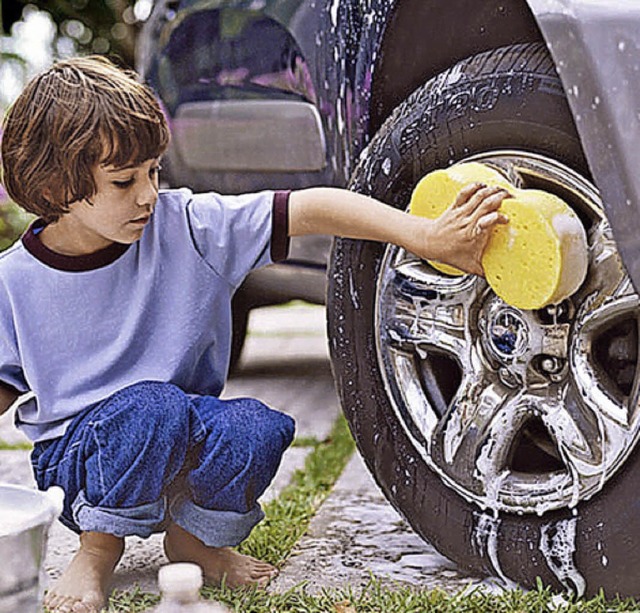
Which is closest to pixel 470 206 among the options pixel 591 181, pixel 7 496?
pixel 591 181

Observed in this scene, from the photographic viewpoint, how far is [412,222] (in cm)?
205

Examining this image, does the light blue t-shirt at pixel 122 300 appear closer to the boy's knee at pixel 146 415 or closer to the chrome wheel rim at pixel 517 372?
the boy's knee at pixel 146 415

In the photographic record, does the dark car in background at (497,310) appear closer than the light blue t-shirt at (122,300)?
Yes

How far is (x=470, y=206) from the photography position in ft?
6.42

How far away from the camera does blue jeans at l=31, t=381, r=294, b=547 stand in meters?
2.03

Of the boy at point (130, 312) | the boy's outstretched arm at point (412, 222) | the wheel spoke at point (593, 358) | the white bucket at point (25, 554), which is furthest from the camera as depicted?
the boy at point (130, 312)

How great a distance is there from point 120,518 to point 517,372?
2.27 ft

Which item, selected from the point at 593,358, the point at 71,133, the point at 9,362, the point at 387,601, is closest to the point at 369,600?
the point at 387,601

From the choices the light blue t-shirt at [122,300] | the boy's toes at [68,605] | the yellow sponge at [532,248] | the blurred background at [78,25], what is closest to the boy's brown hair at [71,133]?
the light blue t-shirt at [122,300]

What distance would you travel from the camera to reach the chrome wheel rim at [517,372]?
187 cm

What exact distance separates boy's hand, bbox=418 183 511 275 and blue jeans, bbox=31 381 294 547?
1.42 ft

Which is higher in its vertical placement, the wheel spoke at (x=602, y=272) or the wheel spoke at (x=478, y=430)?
the wheel spoke at (x=602, y=272)

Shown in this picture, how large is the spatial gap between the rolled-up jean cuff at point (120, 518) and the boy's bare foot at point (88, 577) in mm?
56

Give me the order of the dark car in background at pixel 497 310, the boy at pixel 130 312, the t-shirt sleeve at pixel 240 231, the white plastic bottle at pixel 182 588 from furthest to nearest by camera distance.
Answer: the t-shirt sleeve at pixel 240 231, the boy at pixel 130 312, the dark car in background at pixel 497 310, the white plastic bottle at pixel 182 588
